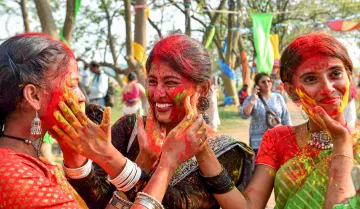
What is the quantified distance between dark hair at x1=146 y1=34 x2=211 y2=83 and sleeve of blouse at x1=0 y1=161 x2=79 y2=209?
35.2 inches

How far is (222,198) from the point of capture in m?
1.98

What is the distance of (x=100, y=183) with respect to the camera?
2051mm

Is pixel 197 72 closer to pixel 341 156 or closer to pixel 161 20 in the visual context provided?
pixel 341 156

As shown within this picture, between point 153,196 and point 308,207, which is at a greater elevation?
point 153,196

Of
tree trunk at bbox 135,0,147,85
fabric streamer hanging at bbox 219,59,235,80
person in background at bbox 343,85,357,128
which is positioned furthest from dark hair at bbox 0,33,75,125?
fabric streamer hanging at bbox 219,59,235,80

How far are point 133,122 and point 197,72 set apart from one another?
1.43 feet

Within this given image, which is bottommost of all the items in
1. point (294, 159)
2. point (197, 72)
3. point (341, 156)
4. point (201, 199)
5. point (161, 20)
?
point (161, 20)

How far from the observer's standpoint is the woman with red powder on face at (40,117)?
1.44 meters

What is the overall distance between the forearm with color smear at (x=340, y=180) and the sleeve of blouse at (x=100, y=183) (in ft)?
3.33

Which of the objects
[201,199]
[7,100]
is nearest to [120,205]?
[201,199]

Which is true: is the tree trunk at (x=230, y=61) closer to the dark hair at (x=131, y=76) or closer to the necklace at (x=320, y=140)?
the dark hair at (x=131, y=76)

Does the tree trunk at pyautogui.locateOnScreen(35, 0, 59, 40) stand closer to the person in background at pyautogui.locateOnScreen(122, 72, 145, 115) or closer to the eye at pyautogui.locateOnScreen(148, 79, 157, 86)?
the person in background at pyautogui.locateOnScreen(122, 72, 145, 115)

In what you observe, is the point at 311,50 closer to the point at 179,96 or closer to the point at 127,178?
the point at 179,96

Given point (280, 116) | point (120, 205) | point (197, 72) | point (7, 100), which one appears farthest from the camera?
point (280, 116)
